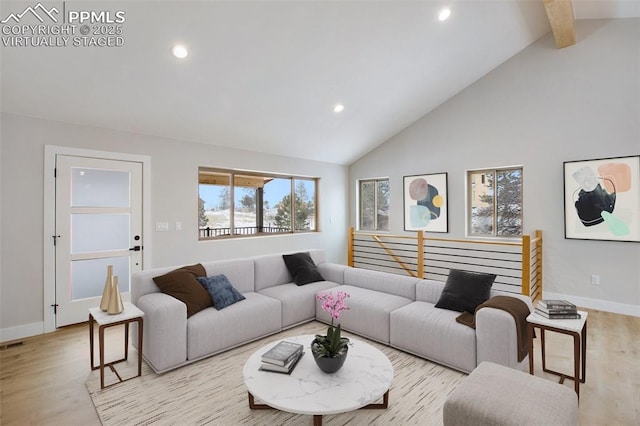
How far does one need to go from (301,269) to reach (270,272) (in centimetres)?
41

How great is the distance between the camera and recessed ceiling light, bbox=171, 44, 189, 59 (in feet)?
9.93

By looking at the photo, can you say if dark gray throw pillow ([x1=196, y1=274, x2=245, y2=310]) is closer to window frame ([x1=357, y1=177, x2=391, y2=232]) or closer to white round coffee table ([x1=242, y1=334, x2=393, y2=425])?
white round coffee table ([x1=242, y1=334, x2=393, y2=425])

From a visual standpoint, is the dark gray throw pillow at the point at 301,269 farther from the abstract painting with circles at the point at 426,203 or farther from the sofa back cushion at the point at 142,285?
the abstract painting with circles at the point at 426,203

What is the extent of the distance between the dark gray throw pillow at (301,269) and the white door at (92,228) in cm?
204

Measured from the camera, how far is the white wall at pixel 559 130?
3.97 m

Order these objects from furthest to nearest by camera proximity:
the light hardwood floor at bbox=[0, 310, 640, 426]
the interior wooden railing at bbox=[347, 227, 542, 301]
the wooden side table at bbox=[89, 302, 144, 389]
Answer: the interior wooden railing at bbox=[347, 227, 542, 301]
the wooden side table at bbox=[89, 302, 144, 389]
the light hardwood floor at bbox=[0, 310, 640, 426]

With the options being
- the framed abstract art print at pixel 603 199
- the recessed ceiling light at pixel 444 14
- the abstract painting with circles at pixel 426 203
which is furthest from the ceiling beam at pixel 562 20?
the abstract painting with circles at pixel 426 203

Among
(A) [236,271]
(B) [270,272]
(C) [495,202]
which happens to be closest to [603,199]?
(C) [495,202]

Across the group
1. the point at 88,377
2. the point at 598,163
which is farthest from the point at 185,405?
the point at 598,163

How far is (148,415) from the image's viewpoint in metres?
2.07

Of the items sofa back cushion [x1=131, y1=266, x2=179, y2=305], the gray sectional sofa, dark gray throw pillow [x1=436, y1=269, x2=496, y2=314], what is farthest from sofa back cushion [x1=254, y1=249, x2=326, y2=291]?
dark gray throw pillow [x1=436, y1=269, x2=496, y2=314]

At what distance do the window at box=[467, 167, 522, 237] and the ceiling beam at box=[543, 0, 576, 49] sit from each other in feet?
5.94

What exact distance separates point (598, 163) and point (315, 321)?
170 inches

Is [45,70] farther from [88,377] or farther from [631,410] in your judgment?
[631,410]
